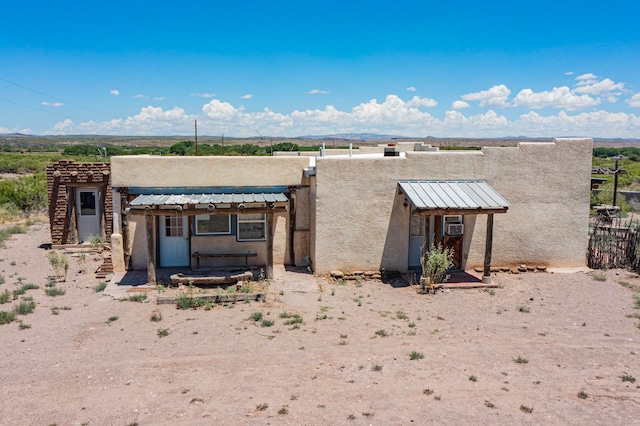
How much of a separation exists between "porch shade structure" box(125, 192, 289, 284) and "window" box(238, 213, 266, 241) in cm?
104

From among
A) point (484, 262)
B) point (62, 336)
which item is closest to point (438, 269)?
point (484, 262)

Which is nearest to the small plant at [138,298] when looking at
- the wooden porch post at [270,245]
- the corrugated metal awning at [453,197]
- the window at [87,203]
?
the wooden porch post at [270,245]

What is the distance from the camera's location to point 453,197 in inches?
543

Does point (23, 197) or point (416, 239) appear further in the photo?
point (23, 197)

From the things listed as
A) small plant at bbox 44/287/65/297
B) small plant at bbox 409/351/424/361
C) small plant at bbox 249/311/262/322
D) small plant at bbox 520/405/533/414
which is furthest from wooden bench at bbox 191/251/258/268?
small plant at bbox 520/405/533/414

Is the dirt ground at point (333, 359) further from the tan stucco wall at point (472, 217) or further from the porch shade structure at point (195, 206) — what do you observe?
the tan stucco wall at point (472, 217)

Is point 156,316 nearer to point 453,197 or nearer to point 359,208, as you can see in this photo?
point 359,208

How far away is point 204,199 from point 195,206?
403 millimetres

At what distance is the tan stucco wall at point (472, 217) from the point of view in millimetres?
14258

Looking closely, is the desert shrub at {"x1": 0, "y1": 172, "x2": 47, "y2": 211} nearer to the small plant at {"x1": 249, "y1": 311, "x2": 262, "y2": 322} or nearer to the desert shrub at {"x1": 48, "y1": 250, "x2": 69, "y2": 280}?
the desert shrub at {"x1": 48, "y1": 250, "x2": 69, "y2": 280}

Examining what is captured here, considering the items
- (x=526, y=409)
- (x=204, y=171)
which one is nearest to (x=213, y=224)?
(x=204, y=171)

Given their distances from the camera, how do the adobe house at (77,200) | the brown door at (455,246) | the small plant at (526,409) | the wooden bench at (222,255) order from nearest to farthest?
the small plant at (526,409) < the wooden bench at (222,255) < the brown door at (455,246) < the adobe house at (77,200)

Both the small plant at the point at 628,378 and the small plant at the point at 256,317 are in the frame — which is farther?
the small plant at the point at 256,317

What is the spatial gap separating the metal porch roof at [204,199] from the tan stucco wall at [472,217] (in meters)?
1.42
